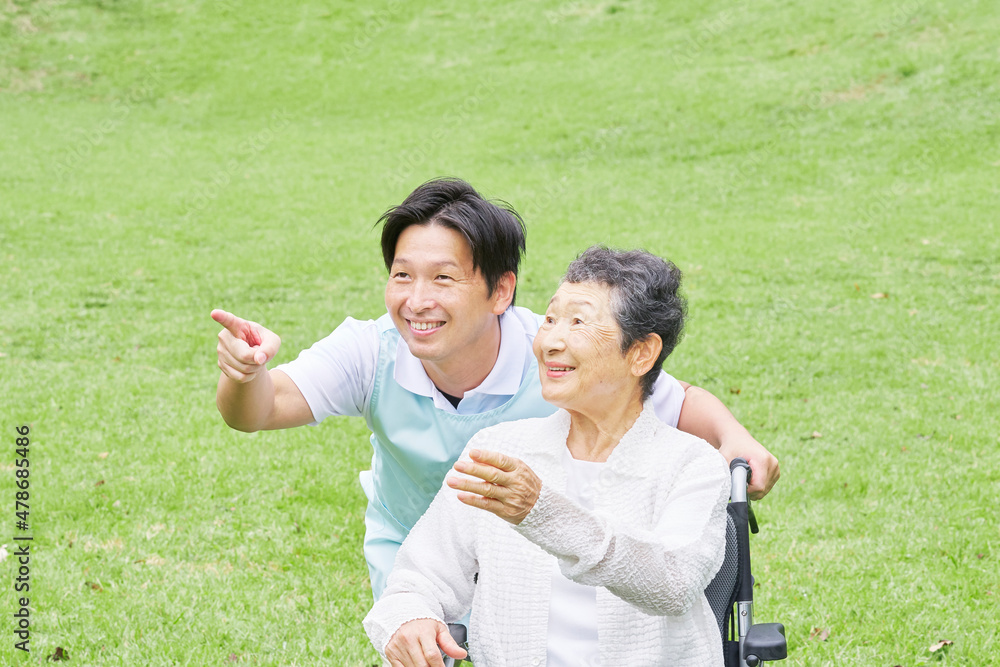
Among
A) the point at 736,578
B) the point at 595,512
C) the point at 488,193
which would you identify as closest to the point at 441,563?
the point at 595,512

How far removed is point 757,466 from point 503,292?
92 centimetres

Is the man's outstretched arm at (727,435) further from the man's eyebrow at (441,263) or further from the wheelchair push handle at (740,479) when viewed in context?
the man's eyebrow at (441,263)

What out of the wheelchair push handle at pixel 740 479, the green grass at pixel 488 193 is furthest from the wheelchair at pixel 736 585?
the green grass at pixel 488 193

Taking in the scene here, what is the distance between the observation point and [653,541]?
2102mm

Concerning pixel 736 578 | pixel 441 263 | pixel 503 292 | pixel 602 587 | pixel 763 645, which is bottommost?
pixel 763 645

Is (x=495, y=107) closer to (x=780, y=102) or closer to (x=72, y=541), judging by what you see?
(x=780, y=102)

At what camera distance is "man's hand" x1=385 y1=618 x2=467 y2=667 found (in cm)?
233

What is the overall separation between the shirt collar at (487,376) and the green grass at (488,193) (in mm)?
1695

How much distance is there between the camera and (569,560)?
2.00m

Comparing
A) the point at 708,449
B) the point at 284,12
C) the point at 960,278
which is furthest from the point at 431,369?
the point at 284,12

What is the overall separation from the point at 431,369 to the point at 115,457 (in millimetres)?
4064

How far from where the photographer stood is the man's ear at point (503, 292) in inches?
119

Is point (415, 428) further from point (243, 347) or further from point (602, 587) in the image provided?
point (602, 587)

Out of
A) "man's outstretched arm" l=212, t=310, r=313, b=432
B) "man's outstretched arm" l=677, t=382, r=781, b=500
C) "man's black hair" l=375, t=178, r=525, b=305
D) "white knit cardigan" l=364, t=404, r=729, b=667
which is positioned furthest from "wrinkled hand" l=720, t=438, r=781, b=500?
"man's outstretched arm" l=212, t=310, r=313, b=432
